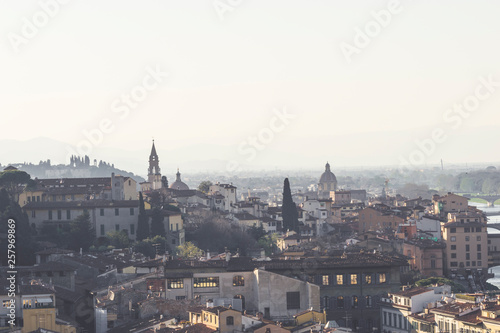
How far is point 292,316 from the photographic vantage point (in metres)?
29.7

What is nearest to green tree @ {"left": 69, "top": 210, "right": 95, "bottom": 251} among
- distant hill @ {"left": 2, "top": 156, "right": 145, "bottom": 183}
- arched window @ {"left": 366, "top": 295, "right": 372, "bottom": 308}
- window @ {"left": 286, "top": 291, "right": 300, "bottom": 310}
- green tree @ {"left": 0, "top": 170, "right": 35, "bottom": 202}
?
green tree @ {"left": 0, "top": 170, "right": 35, "bottom": 202}

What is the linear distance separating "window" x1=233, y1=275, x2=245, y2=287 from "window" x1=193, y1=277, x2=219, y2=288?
0.50 metres

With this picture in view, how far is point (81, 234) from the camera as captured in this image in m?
46.7

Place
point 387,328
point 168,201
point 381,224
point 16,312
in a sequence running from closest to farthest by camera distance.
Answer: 1. point 16,312
2. point 387,328
3. point 168,201
4. point 381,224

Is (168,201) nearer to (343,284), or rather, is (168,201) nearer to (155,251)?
(155,251)

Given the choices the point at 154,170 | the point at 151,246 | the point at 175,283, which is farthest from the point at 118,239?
the point at 154,170

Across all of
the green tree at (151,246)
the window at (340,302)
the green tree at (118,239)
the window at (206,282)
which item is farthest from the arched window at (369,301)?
the green tree at (118,239)

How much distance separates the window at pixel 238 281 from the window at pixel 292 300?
51.7 inches

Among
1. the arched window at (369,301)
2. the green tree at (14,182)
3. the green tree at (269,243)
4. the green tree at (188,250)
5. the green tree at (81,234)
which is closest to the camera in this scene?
the arched window at (369,301)

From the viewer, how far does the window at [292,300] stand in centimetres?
3025

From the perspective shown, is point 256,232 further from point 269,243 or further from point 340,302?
point 340,302

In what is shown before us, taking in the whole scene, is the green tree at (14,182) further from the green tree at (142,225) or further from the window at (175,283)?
the window at (175,283)

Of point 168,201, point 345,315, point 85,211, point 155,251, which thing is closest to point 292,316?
point 345,315

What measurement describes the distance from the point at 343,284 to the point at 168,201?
2420 centimetres
